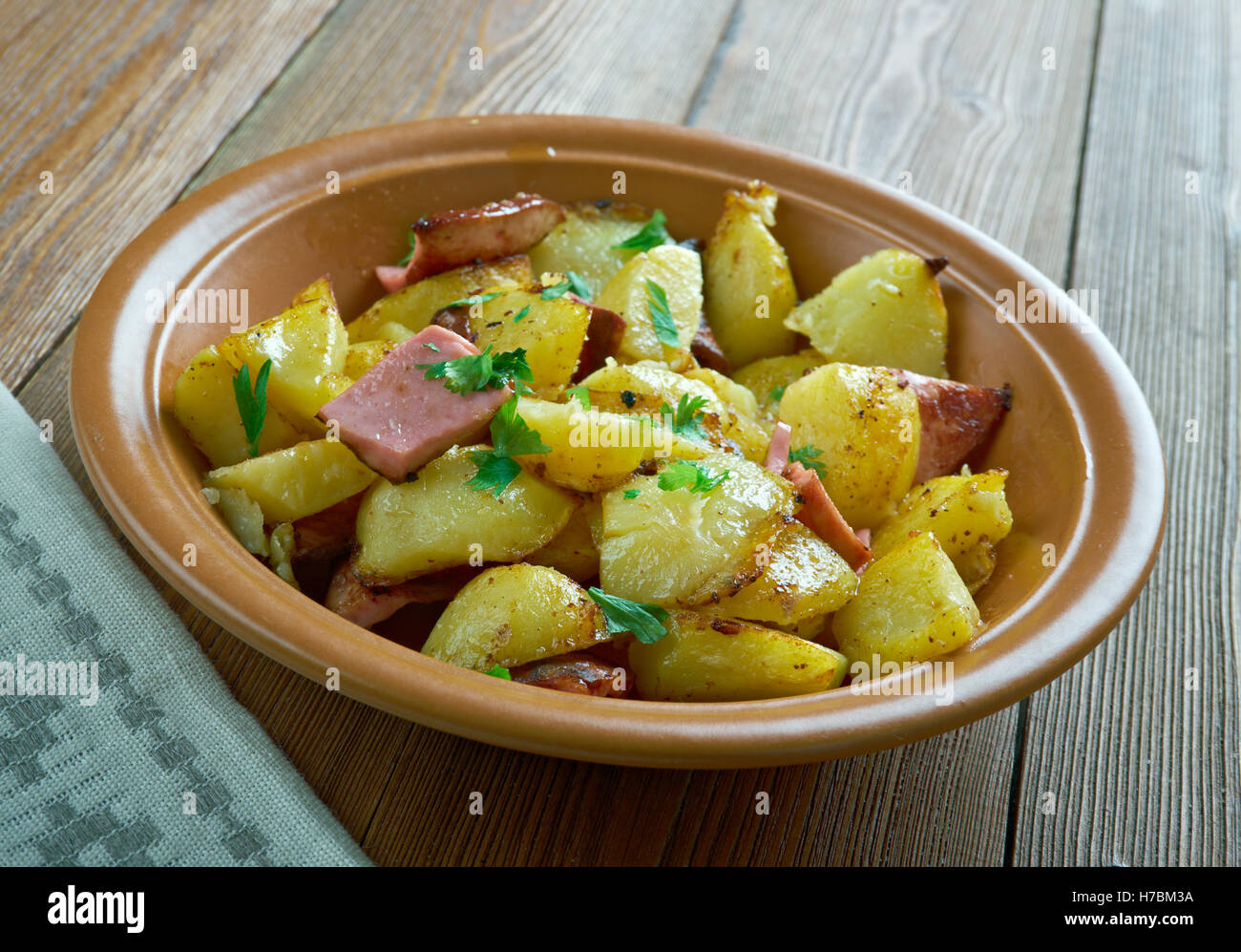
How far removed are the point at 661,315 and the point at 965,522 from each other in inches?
23.1

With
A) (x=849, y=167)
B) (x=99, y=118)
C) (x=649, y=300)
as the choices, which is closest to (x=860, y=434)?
(x=649, y=300)

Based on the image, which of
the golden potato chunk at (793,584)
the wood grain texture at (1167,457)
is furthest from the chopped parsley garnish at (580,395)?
the wood grain texture at (1167,457)

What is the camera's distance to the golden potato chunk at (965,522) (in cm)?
151

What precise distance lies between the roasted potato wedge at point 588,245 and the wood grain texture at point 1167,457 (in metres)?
1.03

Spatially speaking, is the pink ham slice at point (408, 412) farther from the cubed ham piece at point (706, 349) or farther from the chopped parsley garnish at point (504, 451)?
the cubed ham piece at point (706, 349)

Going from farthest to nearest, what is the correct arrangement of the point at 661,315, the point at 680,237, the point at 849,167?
the point at 849,167, the point at 680,237, the point at 661,315

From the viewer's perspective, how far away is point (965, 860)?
1367 mm

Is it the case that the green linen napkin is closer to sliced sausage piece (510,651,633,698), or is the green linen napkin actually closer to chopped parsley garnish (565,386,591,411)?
sliced sausage piece (510,651,633,698)

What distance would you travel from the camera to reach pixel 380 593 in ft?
4.56

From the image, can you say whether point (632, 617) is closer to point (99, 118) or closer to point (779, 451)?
point (779, 451)

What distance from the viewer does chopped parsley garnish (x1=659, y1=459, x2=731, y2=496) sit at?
1.37 meters

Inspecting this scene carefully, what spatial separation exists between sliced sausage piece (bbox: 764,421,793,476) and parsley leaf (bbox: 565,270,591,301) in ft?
1.39

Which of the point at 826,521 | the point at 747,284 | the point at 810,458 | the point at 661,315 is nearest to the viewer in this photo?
the point at 826,521
